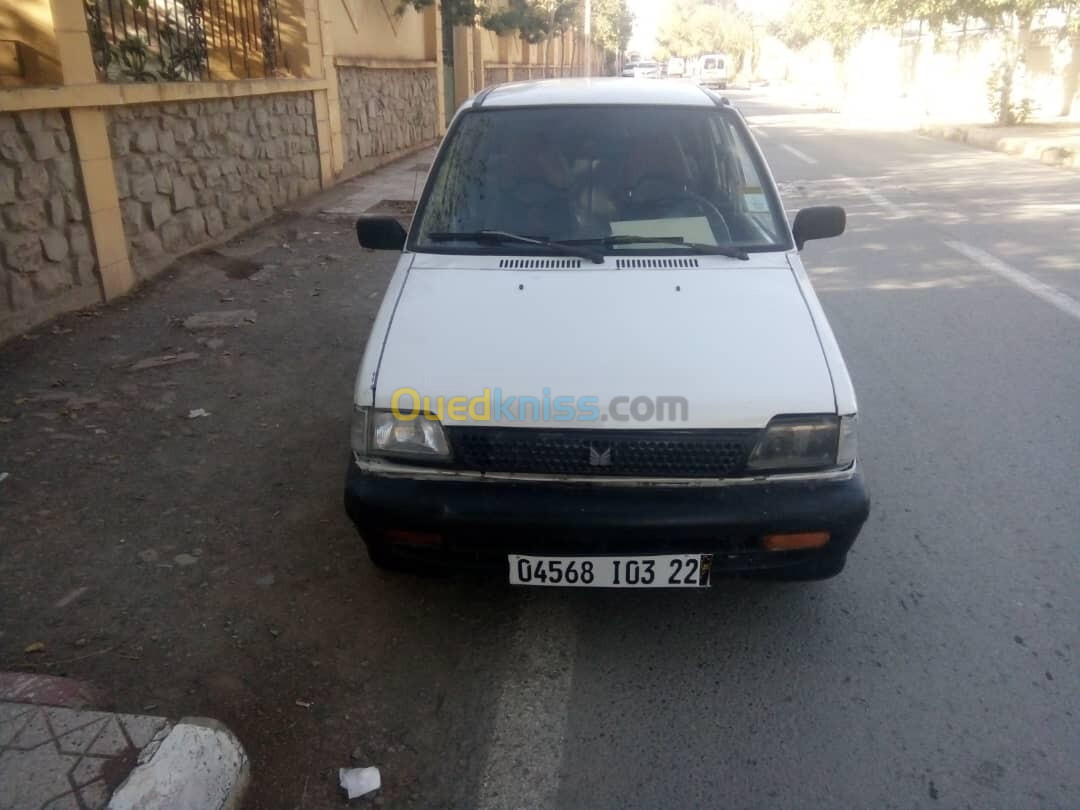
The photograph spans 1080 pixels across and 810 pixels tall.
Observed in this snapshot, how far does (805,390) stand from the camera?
2742 millimetres

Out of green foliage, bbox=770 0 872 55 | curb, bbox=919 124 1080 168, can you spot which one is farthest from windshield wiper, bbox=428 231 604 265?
green foliage, bbox=770 0 872 55

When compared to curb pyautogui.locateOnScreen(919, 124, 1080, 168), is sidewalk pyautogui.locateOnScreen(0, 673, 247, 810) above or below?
below

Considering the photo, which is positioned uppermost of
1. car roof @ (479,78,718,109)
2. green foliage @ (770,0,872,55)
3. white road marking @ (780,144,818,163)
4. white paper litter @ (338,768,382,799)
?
green foliage @ (770,0,872,55)

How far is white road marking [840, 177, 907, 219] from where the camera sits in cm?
1084

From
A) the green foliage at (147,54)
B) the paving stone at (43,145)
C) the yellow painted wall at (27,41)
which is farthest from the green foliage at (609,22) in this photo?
the paving stone at (43,145)

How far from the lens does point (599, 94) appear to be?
13.5 ft

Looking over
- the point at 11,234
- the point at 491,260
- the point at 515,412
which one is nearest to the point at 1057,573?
the point at 515,412

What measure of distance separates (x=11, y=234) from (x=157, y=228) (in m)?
1.92

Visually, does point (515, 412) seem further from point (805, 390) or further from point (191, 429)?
point (191, 429)

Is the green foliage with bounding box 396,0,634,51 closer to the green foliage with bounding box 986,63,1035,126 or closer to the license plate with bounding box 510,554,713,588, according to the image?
the green foliage with bounding box 986,63,1035,126

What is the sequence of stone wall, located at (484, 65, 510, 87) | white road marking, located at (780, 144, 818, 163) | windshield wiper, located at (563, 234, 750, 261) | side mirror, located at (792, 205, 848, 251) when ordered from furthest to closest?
1. stone wall, located at (484, 65, 510, 87)
2. white road marking, located at (780, 144, 818, 163)
3. side mirror, located at (792, 205, 848, 251)
4. windshield wiper, located at (563, 234, 750, 261)

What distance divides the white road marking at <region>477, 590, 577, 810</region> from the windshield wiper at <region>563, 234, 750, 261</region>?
4.68 ft

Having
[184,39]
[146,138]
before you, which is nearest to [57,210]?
[146,138]

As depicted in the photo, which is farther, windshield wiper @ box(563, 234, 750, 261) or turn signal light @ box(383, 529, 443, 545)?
windshield wiper @ box(563, 234, 750, 261)
